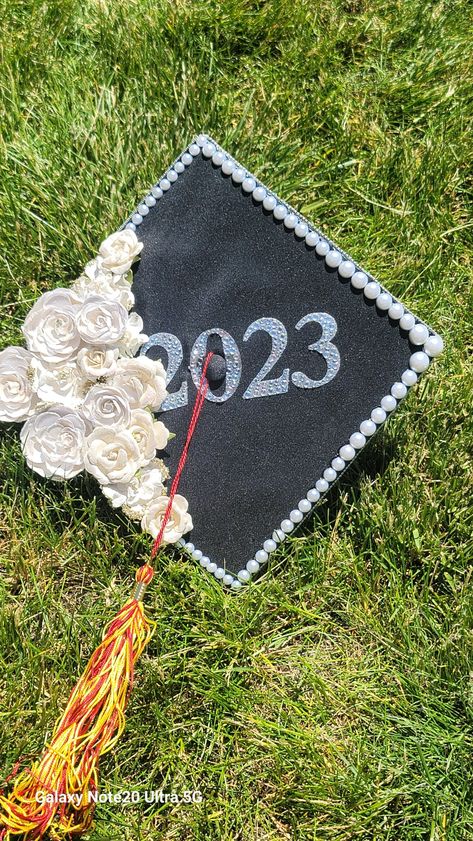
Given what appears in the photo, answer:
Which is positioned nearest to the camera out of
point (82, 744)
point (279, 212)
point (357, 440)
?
point (82, 744)

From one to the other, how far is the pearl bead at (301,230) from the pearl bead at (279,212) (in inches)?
1.8

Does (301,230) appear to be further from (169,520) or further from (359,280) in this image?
(169,520)

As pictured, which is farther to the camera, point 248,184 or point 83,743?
point 248,184

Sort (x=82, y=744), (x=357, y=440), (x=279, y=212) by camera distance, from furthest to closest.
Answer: (x=279, y=212)
(x=357, y=440)
(x=82, y=744)

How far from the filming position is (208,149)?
1.86 meters

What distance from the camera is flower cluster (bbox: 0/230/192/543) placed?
5.56 feet

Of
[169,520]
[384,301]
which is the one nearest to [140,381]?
[169,520]

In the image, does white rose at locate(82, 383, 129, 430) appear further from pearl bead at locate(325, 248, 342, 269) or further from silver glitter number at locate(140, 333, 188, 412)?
pearl bead at locate(325, 248, 342, 269)

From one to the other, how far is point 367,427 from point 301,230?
0.46m

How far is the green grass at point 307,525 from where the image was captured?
5.49ft

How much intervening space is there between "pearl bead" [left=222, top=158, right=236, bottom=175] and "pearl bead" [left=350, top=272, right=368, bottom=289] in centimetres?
41

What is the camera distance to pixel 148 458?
1726 millimetres

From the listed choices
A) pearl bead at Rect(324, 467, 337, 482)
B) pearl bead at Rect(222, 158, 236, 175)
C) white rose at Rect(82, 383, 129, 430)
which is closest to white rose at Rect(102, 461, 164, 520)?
Answer: white rose at Rect(82, 383, 129, 430)

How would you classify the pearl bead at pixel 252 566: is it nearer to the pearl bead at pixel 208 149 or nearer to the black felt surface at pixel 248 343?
the black felt surface at pixel 248 343
